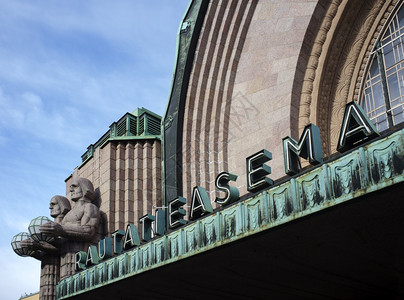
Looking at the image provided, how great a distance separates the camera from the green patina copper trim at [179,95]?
68.3ft

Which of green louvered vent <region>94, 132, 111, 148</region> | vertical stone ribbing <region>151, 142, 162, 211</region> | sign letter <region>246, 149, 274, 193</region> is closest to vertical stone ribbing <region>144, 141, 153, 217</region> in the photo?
vertical stone ribbing <region>151, 142, 162, 211</region>

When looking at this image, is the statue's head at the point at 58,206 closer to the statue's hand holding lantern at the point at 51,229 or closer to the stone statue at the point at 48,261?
the stone statue at the point at 48,261

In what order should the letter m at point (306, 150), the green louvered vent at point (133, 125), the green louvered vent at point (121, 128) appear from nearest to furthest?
1. the letter m at point (306, 150)
2. the green louvered vent at point (133, 125)
3. the green louvered vent at point (121, 128)

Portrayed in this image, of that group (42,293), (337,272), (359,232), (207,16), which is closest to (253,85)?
(207,16)

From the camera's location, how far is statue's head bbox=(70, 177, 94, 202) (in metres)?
22.9

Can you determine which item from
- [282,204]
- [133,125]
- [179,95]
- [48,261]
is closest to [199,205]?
[282,204]

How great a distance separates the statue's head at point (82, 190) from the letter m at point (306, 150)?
12.5 meters

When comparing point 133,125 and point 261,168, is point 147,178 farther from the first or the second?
point 261,168

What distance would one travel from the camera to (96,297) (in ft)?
58.4

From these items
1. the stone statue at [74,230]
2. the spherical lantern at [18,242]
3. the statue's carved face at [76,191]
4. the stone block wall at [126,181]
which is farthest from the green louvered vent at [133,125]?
the spherical lantern at [18,242]

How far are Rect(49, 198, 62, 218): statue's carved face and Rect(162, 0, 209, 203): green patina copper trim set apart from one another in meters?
5.26

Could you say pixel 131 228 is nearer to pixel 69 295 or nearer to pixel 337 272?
pixel 69 295

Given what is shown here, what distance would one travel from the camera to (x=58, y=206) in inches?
934

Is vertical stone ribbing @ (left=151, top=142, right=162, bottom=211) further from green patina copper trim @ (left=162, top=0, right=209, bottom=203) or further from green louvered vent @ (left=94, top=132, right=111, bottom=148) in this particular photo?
green louvered vent @ (left=94, top=132, right=111, bottom=148)
